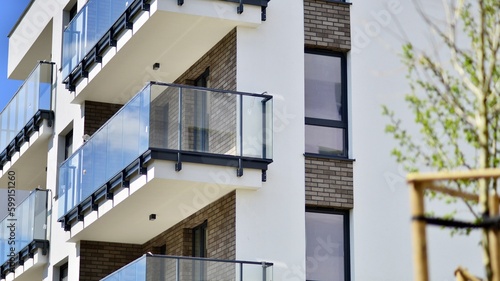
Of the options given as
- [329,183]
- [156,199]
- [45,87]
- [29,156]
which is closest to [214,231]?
[156,199]

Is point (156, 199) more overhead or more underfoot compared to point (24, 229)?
more underfoot

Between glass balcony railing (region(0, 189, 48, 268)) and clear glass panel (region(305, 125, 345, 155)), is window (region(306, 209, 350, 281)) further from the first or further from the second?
glass balcony railing (region(0, 189, 48, 268))

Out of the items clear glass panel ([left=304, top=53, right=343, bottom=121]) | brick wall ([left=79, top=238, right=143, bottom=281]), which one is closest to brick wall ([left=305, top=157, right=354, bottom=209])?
clear glass panel ([left=304, top=53, right=343, bottom=121])

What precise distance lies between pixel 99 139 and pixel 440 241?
6.29 metres

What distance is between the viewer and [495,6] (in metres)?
12.6

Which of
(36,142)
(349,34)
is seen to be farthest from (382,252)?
(36,142)

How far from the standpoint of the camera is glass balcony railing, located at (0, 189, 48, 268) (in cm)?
2836

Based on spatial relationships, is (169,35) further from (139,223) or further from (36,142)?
(36,142)

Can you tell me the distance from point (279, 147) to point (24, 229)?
1023cm

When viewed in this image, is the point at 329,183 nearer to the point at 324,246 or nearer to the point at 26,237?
the point at 324,246

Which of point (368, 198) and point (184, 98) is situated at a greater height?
point (184, 98)

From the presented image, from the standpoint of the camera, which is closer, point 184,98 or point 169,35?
point 184,98

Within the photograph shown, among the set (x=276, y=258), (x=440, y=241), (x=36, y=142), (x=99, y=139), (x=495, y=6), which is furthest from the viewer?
(x=36, y=142)

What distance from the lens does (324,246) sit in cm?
2095
